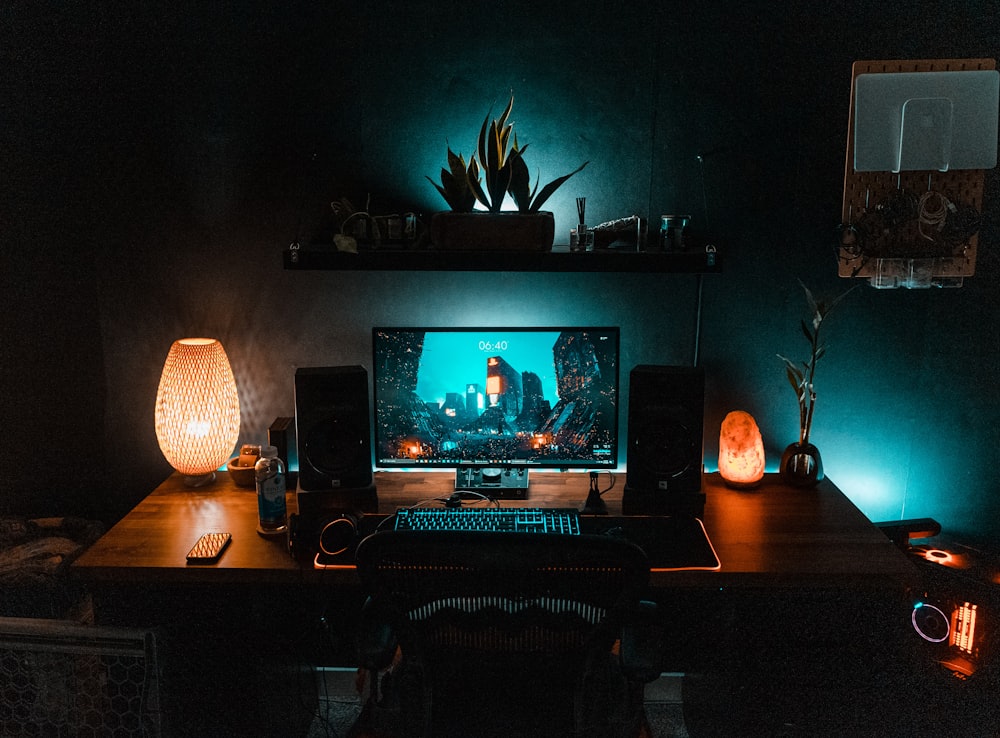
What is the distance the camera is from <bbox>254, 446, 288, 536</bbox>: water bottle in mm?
2084

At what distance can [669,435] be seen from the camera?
7.20 ft

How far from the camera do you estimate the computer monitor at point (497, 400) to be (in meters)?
2.32

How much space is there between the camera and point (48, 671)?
84.0 inches

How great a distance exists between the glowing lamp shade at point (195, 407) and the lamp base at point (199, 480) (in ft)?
0.09

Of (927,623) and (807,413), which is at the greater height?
(807,413)

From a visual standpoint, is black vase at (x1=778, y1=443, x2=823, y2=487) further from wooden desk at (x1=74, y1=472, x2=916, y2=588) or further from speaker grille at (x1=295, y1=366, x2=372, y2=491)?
speaker grille at (x1=295, y1=366, x2=372, y2=491)

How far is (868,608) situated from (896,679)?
0.72 feet

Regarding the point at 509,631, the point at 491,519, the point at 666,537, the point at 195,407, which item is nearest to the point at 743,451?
the point at 666,537

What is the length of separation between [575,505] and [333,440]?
2.34 ft

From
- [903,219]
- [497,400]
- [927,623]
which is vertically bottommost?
[927,623]

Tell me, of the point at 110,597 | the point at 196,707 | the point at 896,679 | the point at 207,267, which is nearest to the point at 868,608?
the point at 896,679

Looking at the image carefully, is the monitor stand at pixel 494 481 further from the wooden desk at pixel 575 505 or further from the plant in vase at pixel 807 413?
the plant in vase at pixel 807 413

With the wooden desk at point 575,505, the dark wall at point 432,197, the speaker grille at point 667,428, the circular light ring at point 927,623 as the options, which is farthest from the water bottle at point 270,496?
the circular light ring at point 927,623

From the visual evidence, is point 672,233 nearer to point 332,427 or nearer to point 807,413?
point 807,413
